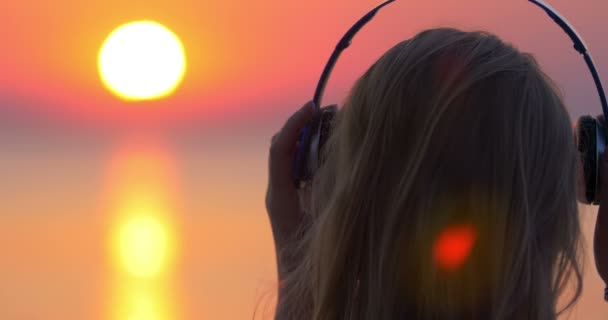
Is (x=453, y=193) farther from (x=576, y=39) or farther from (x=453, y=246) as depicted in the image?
(x=576, y=39)

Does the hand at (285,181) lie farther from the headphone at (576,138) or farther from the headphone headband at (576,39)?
the headphone headband at (576,39)

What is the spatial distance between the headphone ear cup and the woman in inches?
4.4

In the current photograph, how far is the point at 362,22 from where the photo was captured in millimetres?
1098

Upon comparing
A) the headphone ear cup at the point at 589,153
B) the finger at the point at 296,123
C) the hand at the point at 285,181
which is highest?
the finger at the point at 296,123

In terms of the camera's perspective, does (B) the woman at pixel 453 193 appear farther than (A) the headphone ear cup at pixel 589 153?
No

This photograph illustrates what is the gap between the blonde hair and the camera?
0.76m

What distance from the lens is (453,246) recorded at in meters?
0.78

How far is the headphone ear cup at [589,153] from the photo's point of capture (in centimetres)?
92

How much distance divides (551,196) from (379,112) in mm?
188

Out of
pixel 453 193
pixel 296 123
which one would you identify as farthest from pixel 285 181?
pixel 453 193

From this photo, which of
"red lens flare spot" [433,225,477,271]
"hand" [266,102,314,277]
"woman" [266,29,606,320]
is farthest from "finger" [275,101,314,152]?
Result: "red lens flare spot" [433,225,477,271]

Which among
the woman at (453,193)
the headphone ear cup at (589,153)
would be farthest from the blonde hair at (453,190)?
the headphone ear cup at (589,153)

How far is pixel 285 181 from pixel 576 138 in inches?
14.3

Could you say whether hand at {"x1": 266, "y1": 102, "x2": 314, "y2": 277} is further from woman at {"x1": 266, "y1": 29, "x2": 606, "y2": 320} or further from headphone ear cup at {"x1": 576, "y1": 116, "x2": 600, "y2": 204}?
headphone ear cup at {"x1": 576, "y1": 116, "x2": 600, "y2": 204}
